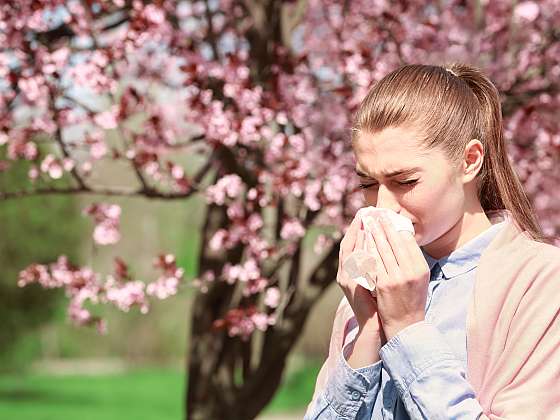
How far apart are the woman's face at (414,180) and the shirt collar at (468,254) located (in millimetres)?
79

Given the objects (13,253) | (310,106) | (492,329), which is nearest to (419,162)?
(492,329)

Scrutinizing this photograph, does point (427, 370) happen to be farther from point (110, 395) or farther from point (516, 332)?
point (110, 395)

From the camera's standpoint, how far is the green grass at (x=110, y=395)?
1844 cm

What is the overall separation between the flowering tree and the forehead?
293 cm

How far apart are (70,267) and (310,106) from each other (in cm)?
182


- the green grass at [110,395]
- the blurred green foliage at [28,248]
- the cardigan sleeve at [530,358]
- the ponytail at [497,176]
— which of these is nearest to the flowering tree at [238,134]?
the ponytail at [497,176]

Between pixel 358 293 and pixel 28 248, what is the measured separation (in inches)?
701

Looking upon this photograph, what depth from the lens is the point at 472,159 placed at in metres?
1.97

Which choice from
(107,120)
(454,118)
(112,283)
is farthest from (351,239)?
(112,283)

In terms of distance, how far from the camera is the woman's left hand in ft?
5.97

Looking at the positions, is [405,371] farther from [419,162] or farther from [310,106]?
[310,106]

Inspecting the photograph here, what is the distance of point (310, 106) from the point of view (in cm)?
549

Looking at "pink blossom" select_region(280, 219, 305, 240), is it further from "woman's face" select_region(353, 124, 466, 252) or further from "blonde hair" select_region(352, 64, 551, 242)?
"woman's face" select_region(353, 124, 466, 252)

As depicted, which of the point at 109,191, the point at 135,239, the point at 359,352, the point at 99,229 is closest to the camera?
the point at 359,352
